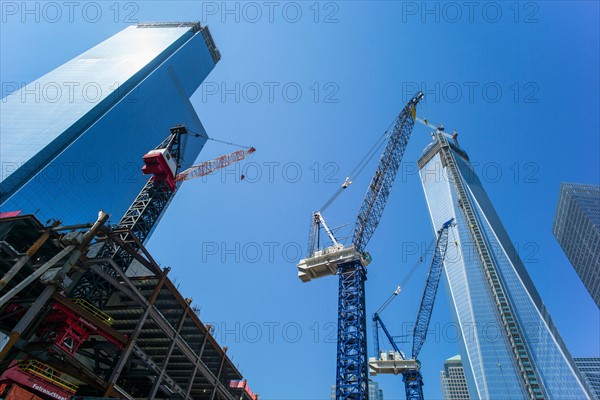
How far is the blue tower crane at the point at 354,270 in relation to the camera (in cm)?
4166

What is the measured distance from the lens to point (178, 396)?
3569cm

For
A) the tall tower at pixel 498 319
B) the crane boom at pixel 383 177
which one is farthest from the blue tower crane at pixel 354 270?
the tall tower at pixel 498 319

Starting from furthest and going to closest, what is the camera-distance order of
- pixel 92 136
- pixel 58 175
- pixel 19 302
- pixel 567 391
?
pixel 567 391 < pixel 92 136 < pixel 58 175 < pixel 19 302

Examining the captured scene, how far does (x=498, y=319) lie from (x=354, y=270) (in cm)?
14523

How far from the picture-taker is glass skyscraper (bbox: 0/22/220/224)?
262 feet

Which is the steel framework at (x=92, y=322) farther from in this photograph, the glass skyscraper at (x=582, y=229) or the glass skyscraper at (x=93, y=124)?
the glass skyscraper at (x=582, y=229)

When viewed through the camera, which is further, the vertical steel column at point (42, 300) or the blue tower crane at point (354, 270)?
the blue tower crane at point (354, 270)

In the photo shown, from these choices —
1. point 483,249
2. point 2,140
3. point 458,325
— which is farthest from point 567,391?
point 2,140

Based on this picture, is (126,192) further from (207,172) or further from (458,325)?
(458,325)

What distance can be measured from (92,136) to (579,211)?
195 meters

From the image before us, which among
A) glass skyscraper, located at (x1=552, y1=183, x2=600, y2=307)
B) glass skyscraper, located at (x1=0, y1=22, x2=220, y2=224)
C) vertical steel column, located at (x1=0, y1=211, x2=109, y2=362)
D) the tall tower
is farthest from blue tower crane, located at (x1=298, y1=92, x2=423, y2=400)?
glass skyscraper, located at (x1=552, y1=183, x2=600, y2=307)

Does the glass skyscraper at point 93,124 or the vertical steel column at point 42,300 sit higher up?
the glass skyscraper at point 93,124

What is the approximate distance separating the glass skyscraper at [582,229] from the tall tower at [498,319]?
22.6m

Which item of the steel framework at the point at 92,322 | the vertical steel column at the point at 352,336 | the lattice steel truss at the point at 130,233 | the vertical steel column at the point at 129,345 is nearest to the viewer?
the steel framework at the point at 92,322
